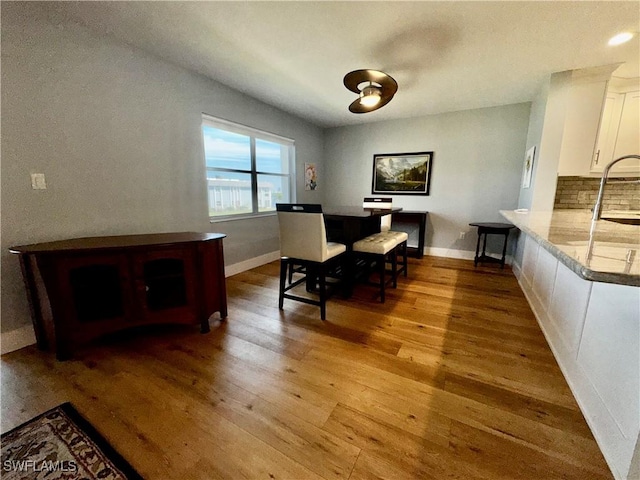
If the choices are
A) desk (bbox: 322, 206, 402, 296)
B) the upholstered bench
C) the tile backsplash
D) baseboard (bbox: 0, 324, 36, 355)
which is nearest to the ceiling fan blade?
desk (bbox: 322, 206, 402, 296)

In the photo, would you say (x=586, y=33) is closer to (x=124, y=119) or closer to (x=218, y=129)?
(x=218, y=129)

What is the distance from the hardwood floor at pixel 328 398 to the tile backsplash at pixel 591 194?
1.90 metres

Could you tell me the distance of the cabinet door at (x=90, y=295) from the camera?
168 cm

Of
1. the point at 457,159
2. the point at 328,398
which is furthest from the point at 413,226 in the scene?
the point at 328,398

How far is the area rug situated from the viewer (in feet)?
3.36

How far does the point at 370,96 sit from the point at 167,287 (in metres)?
2.41

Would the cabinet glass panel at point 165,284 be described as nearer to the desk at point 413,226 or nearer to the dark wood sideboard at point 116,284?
the dark wood sideboard at point 116,284

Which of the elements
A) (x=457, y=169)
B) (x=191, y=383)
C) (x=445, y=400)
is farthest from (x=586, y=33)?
(x=191, y=383)

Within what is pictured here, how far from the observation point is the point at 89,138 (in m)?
2.05

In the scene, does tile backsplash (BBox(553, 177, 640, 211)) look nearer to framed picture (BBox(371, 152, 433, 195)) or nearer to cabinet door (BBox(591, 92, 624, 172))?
cabinet door (BBox(591, 92, 624, 172))

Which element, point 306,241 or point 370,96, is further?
point 370,96

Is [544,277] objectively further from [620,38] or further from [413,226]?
[413,226]

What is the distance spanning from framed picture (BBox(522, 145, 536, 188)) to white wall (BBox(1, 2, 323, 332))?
3807 millimetres

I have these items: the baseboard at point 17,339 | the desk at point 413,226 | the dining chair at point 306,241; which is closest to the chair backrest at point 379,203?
the desk at point 413,226
